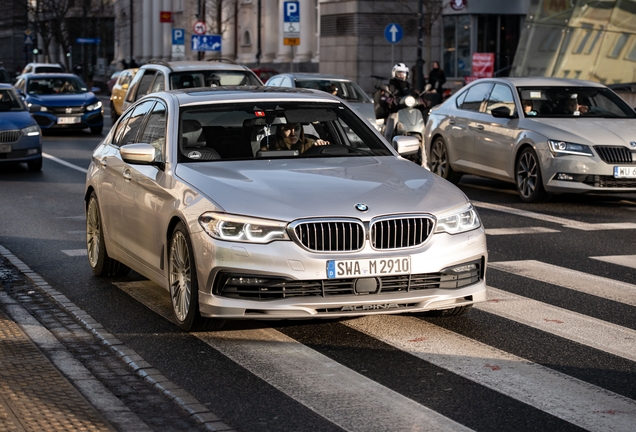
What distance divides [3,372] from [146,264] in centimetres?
209

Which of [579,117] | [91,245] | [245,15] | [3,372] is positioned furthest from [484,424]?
[245,15]

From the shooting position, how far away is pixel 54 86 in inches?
1287

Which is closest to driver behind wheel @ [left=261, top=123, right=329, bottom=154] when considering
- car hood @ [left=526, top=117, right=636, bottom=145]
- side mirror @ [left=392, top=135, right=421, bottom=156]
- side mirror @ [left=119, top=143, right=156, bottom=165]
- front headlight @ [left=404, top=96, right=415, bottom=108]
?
side mirror @ [left=392, top=135, right=421, bottom=156]

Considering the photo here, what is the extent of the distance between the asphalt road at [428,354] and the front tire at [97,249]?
0.13 meters

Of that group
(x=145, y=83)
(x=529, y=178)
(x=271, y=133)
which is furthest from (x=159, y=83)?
(x=271, y=133)

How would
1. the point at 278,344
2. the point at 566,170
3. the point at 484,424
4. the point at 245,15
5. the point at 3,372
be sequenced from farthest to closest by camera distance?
the point at 245,15
the point at 566,170
the point at 278,344
the point at 3,372
the point at 484,424

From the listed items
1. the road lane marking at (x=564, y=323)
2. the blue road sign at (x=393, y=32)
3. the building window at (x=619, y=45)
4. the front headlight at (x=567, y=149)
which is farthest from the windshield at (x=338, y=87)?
the road lane marking at (x=564, y=323)

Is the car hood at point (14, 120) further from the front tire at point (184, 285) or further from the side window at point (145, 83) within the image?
the front tire at point (184, 285)

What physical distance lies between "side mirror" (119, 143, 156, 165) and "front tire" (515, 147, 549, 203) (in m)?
8.06

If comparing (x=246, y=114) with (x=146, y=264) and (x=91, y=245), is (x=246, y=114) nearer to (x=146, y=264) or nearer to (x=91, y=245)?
(x=146, y=264)

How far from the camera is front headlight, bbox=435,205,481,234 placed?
287 inches

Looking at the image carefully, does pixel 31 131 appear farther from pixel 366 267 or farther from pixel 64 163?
pixel 366 267

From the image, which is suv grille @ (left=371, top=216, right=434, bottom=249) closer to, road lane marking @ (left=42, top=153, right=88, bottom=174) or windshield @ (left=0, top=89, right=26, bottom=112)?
road lane marking @ (left=42, top=153, right=88, bottom=174)

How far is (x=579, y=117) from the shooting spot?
15.8m
